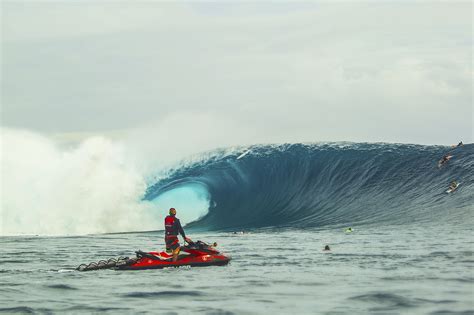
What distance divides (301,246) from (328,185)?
1812cm

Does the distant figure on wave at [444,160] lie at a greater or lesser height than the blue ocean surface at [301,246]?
greater

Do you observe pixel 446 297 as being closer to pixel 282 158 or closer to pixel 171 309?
pixel 171 309

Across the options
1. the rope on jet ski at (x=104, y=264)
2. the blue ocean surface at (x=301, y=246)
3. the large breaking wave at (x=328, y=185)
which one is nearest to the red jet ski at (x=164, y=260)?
the rope on jet ski at (x=104, y=264)

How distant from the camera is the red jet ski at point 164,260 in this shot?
20469mm

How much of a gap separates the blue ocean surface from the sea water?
1.4 inches

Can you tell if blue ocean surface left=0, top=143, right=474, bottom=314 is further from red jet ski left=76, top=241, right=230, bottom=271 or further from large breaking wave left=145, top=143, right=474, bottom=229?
red jet ski left=76, top=241, right=230, bottom=271

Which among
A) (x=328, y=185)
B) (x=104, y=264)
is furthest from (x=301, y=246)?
(x=328, y=185)

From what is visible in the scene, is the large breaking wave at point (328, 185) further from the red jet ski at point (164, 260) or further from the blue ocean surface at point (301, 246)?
the red jet ski at point (164, 260)

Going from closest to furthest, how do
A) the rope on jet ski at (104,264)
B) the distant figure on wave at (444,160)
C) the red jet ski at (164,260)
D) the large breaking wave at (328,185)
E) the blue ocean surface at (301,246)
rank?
the blue ocean surface at (301,246) → the rope on jet ski at (104,264) → the red jet ski at (164,260) → the large breaking wave at (328,185) → the distant figure on wave at (444,160)

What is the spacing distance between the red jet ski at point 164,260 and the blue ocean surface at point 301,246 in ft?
1.37

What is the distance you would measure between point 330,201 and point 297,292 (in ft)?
82.1

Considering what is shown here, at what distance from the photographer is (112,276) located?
1919 cm

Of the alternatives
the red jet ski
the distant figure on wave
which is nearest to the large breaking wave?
the distant figure on wave

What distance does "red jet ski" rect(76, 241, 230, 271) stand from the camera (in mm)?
20469
